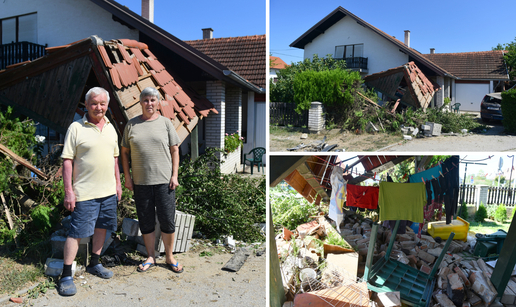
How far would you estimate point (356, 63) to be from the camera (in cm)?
804

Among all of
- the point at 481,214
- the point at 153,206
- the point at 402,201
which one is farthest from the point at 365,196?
the point at 481,214

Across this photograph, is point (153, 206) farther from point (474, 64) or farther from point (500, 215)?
point (500, 215)

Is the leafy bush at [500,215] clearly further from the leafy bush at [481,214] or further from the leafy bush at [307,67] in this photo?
the leafy bush at [307,67]

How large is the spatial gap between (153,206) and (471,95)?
24.3 ft

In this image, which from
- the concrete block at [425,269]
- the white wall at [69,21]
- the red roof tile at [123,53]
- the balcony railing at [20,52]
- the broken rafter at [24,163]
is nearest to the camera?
the broken rafter at [24,163]

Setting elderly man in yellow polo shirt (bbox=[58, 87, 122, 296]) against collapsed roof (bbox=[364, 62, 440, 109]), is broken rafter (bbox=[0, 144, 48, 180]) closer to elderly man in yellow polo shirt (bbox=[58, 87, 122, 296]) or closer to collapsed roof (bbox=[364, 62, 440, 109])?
elderly man in yellow polo shirt (bbox=[58, 87, 122, 296])

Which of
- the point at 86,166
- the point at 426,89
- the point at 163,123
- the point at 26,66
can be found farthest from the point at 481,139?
the point at 26,66

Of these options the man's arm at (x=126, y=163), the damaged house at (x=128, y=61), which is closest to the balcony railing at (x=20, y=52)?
the damaged house at (x=128, y=61)

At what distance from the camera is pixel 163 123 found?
3699 millimetres

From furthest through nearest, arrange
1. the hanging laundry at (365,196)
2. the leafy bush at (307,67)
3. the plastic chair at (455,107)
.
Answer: the leafy bush at (307,67) → the plastic chair at (455,107) → the hanging laundry at (365,196)

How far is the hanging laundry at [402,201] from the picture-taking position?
562 centimetres

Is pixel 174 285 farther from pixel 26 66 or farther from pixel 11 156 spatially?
pixel 26 66

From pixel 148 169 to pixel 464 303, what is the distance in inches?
216

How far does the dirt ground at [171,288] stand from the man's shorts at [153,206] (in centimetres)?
54
